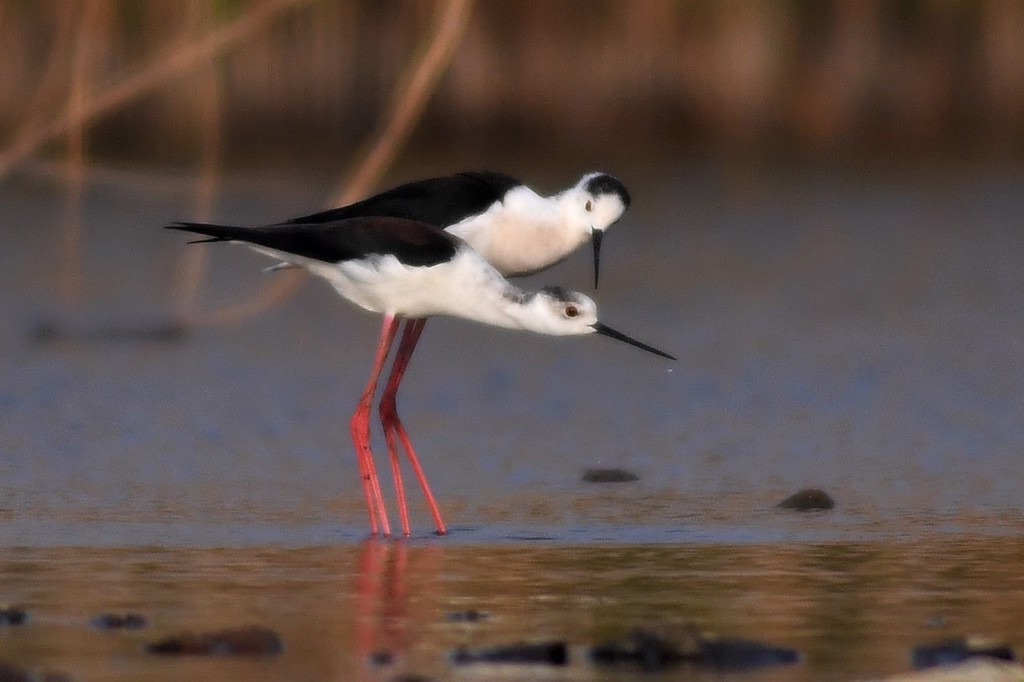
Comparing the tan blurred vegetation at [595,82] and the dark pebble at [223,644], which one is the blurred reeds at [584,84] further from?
the dark pebble at [223,644]

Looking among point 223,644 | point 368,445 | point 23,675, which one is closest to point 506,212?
point 368,445

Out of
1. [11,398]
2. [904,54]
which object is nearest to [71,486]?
[11,398]

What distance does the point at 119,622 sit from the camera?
607 cm

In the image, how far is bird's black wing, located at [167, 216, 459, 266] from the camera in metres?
8.28

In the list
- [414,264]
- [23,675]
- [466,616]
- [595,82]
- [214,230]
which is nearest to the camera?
→ [23,675]

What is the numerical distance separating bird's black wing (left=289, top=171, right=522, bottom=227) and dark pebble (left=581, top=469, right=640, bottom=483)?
119cm

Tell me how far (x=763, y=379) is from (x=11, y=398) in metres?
3.87

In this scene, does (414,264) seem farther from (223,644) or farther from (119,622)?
(223,644)

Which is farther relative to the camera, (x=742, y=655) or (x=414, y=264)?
(x=414, y=264)

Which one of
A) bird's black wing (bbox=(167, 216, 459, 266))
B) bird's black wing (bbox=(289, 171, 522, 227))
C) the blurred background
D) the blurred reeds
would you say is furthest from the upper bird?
the blurred reeds

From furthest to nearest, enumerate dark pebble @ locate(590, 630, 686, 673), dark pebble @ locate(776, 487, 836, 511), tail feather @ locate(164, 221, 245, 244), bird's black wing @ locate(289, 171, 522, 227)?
bird's black wing @ locate(289, 171, 522, 227), dark pebble @ locate(776, 487, 836, 511), tail feather @ locate(164, 221, 245, 244), dark pebble @ locate(590, 630, 686, 673)

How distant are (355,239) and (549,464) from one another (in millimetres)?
1880

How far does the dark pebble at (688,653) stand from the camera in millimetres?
5543

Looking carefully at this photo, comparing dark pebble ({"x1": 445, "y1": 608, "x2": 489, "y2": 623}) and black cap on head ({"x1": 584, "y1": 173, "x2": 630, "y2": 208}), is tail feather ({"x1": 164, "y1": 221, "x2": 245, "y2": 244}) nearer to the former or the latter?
black cap on head ({"x1": 584, "y1": 173, "x2": 630, "y2": 208})
